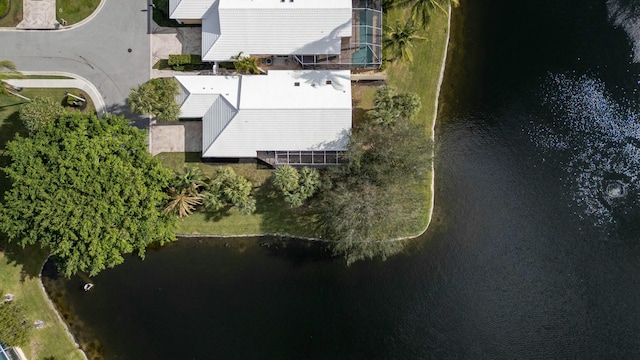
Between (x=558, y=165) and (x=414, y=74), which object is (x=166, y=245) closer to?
(x=414, y=74)

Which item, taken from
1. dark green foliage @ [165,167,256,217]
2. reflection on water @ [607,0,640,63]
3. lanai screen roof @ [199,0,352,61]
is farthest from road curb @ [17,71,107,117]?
reflection on water @ [607,0,640,63]

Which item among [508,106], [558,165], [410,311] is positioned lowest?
[410,311]

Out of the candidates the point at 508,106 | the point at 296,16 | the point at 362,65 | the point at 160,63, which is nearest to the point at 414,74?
the point at 362,65

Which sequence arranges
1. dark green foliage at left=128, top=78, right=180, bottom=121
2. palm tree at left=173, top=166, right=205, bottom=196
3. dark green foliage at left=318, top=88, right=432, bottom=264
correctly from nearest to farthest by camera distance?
dark green foliage at left=318, top=88, right=432, bottom=264, dark green foliage at left=128, top=78, right=180, bottom=121, palm tree at left=173, top=166, right=205, bottom=196

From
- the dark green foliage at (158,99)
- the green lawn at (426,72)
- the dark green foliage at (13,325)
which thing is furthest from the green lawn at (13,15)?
the green lawn at (426,72)

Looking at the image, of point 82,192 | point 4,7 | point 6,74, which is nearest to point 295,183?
point 82,192

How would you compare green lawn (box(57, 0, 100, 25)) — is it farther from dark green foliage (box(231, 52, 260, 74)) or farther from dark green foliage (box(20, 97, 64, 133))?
dark green foliage (box(231, 52, 260, 74))

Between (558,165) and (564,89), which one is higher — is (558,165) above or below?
below
